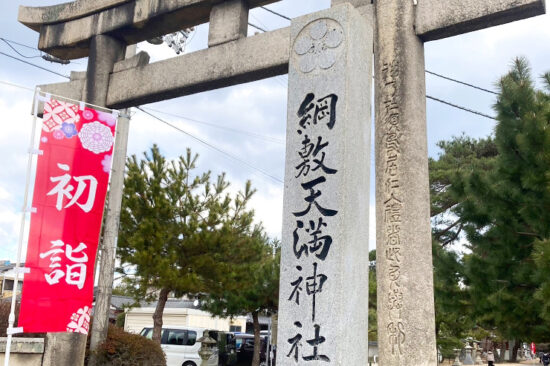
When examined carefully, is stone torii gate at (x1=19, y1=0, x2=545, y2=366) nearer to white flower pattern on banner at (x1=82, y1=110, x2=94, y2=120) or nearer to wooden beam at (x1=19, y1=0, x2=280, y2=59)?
wooden beam at (x1=19, y1=0, x2=280, y2=59)

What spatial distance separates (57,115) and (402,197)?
4690 millimetres

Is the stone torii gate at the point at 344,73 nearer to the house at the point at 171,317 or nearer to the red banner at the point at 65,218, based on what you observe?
the red banner at the point at 65,218

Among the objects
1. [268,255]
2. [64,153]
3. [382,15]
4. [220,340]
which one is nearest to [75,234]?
[64,153]

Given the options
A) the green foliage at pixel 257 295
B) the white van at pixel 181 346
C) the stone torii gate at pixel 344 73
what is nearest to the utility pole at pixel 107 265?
the stone torii gate at pixel 344 73

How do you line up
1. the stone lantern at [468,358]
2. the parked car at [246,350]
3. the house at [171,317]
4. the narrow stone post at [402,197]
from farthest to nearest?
the house at [171,317] → the stone lantern at [468,358] → the parked car at [246,350] → the narrow stone post at [402,197]

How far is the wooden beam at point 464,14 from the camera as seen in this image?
539 centimetres

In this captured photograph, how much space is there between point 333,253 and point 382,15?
3429mm

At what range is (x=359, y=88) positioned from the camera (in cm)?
442

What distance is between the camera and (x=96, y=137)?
741 cm

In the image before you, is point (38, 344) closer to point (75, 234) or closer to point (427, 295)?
point (75, 234)

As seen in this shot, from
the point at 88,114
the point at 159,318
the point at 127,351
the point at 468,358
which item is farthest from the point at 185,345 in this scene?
the point at 468,358

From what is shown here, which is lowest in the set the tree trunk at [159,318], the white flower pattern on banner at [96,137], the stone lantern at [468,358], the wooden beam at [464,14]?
the stone lantern at [468,358]

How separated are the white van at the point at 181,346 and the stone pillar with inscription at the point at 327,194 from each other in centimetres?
1287

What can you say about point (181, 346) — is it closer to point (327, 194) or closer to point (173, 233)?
point (173, 233)
